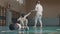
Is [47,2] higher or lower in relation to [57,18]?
higher

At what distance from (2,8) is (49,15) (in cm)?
438

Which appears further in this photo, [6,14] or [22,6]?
[22,6]

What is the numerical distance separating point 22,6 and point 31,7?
0.79 metres

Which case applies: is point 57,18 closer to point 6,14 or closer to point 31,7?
point 31,7

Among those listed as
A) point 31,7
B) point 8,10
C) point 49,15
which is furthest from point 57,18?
point 8,10

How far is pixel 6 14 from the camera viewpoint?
17938mm

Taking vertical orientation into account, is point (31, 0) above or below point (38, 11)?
above

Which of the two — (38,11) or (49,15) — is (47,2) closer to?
(49,15)

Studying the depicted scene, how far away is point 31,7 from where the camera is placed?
19359 mm

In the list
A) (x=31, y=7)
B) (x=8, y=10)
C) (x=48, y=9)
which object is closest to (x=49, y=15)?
(x=48, y=9)

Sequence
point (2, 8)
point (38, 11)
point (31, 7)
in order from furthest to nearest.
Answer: point (31, 7) → point (2, 8) → point (38, 11)

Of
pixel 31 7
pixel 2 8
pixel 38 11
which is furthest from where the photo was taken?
pixel 31 7

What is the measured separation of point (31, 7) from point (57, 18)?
246cm

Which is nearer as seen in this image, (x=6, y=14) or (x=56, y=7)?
(x=6, y=14)
